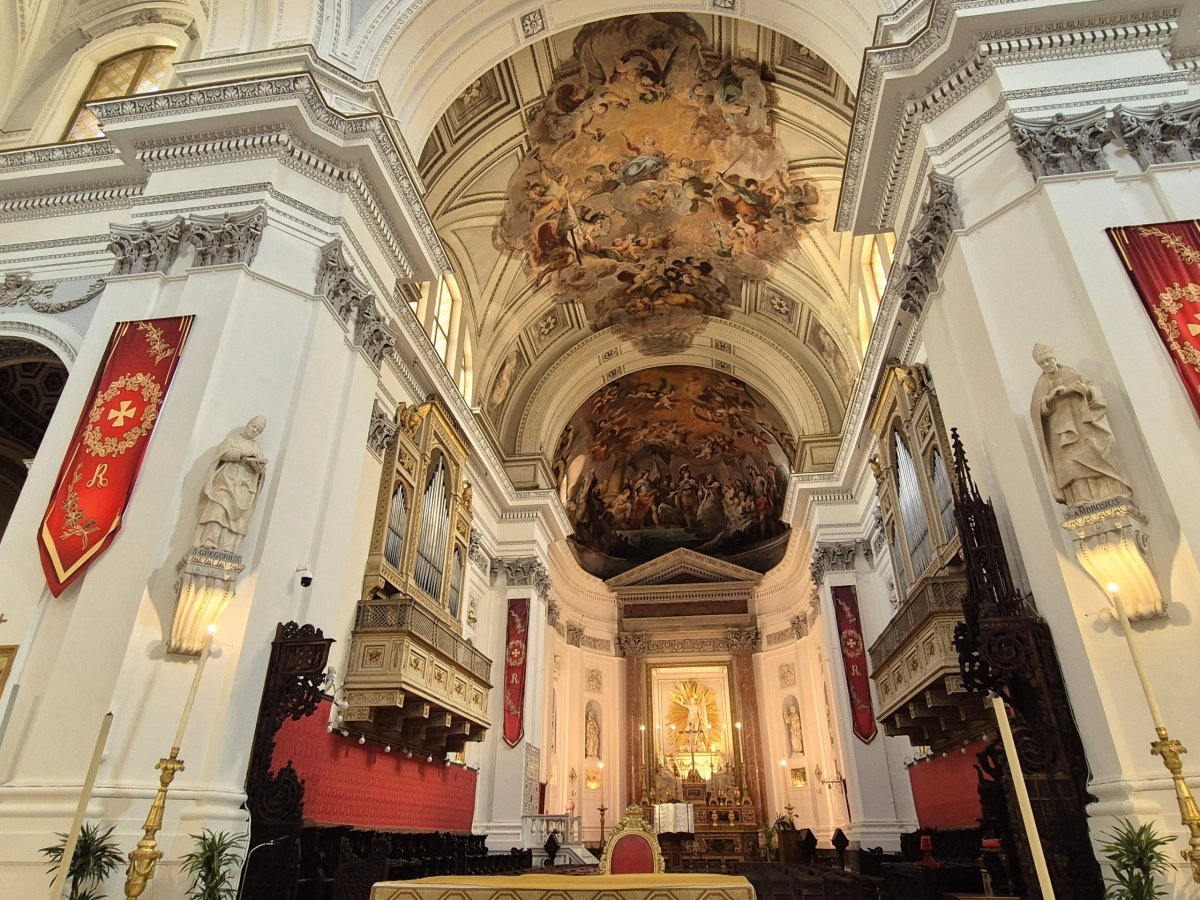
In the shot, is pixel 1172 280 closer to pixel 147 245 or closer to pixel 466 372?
pixel 147 245

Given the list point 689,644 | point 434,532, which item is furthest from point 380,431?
point 689,644

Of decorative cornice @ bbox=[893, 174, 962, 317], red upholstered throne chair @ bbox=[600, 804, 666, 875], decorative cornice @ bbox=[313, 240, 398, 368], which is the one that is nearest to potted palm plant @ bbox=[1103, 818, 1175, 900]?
red upholstered throne chair @ bbox=[600, 804, 666, 875]

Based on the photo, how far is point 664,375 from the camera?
2220 centimetres

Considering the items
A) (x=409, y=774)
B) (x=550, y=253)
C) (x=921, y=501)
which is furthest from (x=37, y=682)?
(x=550, y=253)

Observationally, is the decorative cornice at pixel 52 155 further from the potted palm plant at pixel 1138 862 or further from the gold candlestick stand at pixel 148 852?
the potted palm plant at pixel 1138 862

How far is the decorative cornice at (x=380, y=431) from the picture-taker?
35.5 ft

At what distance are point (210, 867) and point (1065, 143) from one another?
955cm

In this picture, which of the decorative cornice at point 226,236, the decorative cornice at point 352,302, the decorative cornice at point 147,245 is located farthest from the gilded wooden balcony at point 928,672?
the decorative cornice at point 147,245

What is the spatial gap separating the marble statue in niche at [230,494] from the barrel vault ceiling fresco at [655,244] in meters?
7.85

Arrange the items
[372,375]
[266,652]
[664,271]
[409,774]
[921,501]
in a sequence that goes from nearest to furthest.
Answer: [266,652], [372,375], [921,501], [409,774], [664,271]

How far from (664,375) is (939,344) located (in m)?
13.9

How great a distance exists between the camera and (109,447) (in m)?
7.50

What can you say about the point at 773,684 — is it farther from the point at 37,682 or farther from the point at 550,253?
the point at 37,682

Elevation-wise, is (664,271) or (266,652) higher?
(664,271)
